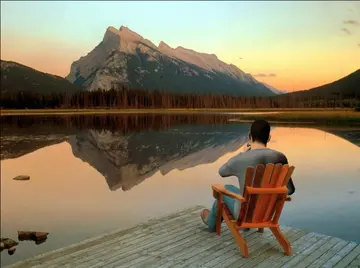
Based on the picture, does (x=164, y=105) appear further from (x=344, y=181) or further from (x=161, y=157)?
(x=344, y=181)

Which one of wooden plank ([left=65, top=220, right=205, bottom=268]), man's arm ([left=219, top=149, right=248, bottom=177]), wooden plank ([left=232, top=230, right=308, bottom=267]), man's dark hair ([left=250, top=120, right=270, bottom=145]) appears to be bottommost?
wooden plank ([left=232, top=230, right=308, bottom=267])

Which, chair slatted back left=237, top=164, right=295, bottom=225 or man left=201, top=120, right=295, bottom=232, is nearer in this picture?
chair slatted back left=237, top=164, right=295, bottom=225

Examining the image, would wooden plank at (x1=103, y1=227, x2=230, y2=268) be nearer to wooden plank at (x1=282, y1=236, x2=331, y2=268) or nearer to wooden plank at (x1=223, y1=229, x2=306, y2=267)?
wooden plank at (x1=223, y1=229, x2=306, y2=267)

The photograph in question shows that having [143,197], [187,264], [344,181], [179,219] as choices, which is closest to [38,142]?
[143,197]

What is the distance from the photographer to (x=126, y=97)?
117 metres

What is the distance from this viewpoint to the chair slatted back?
16.9 ft

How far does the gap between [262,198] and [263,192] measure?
0.46 feet

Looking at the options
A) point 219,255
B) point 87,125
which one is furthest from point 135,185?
point 87,125

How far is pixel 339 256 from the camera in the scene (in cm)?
553

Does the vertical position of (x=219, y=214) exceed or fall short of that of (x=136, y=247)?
it exceeds it

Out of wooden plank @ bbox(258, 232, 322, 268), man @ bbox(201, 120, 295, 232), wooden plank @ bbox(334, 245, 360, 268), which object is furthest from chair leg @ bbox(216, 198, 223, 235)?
wooden plank @ bbox(334, 245, 360, 268)

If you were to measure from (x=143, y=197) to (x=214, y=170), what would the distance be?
214 inches

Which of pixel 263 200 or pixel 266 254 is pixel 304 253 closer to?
pixel 266 254

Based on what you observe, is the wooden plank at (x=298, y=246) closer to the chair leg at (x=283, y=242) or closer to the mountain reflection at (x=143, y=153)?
the chair leg at (x=283, y=242)
